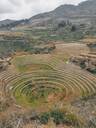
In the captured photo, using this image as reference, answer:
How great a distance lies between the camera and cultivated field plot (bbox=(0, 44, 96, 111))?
48594 mm

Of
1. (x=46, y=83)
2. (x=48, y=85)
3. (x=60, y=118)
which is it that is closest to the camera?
(x=60, y=118)

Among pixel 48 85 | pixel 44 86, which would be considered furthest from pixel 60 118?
pixel 48 85

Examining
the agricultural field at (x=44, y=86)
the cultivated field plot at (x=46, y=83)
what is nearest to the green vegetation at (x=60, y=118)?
the agricultural field at (x=44, y=86)

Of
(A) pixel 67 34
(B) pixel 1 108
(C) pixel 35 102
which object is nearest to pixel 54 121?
(B) pixel 1 108

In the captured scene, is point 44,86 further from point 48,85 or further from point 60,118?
point 60,118

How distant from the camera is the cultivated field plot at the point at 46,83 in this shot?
48594 millimetres

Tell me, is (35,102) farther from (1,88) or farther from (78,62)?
(78,62)

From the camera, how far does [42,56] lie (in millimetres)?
70375

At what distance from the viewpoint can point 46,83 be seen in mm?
54125

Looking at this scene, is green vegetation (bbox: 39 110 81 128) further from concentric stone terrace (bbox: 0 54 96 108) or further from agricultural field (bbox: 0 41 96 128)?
concentric stone terrace (bbox: 0 54 96 108)

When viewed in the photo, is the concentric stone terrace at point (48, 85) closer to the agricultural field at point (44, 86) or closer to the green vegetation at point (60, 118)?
the agricultural field at point (44, 86)

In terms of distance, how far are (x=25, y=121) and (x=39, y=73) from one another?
90.9 ft

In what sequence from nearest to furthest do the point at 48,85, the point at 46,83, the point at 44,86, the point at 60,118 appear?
the point at 60,118 < the point at 44,86 < the point at 48,85 < the point at 46,83

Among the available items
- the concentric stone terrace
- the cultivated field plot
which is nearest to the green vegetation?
the cultivated field plot
